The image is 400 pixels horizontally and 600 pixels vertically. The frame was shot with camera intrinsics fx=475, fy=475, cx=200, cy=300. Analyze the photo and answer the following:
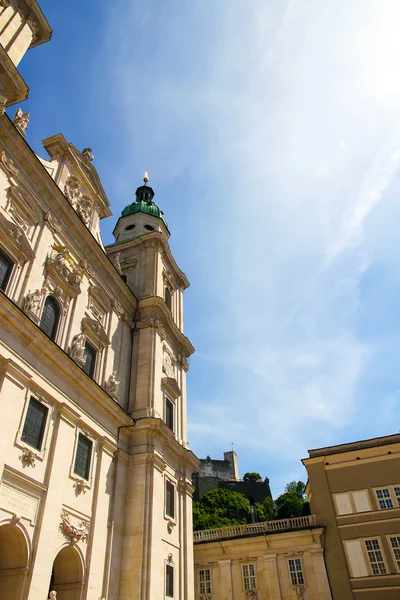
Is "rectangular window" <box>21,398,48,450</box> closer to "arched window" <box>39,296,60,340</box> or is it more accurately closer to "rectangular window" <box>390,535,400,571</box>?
"arched window" <box>39,296,60,340</box>

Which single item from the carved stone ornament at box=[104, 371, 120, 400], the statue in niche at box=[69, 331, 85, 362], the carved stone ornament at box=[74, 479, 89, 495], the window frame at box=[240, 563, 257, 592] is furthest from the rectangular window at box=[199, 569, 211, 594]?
the statue in niche at box=[69, 331, 85, 362]

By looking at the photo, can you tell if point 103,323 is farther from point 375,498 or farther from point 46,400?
point 375,498

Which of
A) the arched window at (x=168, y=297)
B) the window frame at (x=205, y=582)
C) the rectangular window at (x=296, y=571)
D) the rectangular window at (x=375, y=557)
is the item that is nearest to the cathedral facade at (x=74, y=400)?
the arched window at (x=168, y=297)

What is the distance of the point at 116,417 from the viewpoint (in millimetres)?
23047

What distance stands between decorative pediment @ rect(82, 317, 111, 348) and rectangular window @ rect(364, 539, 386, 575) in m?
21.8

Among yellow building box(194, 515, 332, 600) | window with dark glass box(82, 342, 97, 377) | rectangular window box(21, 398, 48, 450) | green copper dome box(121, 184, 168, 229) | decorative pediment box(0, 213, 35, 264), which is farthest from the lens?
green copper dome box(121, 184, 168, 229)

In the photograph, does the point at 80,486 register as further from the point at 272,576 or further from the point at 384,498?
the point at 384,498

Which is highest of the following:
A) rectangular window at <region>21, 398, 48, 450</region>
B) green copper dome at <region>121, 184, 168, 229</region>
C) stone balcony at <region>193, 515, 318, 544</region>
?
green copper dome at <region>121, 184, 168, 229</region>

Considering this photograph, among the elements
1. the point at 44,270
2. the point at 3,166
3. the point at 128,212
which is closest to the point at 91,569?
the point at 44,270

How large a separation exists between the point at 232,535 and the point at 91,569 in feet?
60.6

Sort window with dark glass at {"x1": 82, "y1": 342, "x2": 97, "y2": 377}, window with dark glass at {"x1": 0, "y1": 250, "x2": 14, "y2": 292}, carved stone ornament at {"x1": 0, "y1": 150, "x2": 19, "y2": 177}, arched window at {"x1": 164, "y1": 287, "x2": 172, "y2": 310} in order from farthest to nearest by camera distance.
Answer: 1. arched window at {"x1": 164, "y1": 287, "x2": 172, "y2": 310}
2. window with dark glass at {"x1": 82, "y1": 342, "x2": 97, "y2": 377}
3. carved stone ornament at {"x1": 0, "y1": 150, "x2": 19, "y2": 177}
4. window with dark glass at {"x1": 0, "y1": 250, "x2": 14, "y2": 292}

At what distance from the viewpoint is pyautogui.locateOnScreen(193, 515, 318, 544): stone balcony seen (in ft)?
109

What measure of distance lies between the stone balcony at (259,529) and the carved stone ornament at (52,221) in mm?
24969

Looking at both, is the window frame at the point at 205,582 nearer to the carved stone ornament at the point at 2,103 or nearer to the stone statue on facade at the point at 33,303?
the stone statue on facade at the point at 33,303
